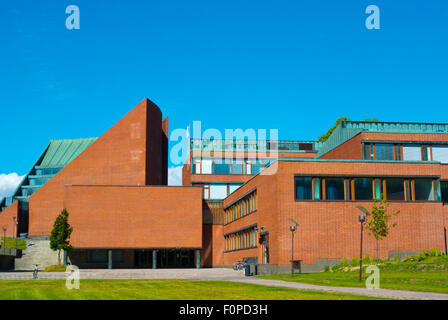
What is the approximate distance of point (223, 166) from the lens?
8100 cm

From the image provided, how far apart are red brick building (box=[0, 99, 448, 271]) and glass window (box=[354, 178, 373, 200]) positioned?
80mm

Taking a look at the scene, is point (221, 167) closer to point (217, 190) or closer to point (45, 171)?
point (217, 190)

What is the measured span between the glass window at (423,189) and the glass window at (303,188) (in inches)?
348

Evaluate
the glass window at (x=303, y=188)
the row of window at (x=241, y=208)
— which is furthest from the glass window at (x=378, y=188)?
the row of window at (x=241, y=208)

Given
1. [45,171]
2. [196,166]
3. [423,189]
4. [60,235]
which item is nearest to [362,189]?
[423,189]

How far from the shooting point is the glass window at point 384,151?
50844 mm

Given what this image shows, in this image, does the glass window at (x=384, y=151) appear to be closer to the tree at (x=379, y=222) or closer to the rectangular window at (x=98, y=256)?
the tree at (x=379, y=222)

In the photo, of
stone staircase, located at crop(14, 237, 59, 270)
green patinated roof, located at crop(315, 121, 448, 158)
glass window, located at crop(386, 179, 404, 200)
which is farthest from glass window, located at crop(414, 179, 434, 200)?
stone staircase, located at crop(14, 237, 59, 270)

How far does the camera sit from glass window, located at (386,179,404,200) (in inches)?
1635

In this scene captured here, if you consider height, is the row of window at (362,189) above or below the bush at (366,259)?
above

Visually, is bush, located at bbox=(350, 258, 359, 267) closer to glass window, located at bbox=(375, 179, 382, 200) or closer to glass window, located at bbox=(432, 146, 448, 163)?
glass window, located at bbox=(375, 179, 382, 200)

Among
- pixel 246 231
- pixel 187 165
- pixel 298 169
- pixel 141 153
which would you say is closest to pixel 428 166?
pixel 298 169
